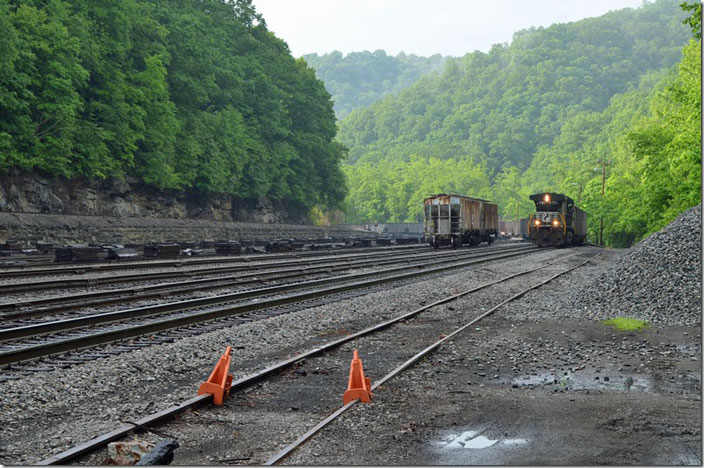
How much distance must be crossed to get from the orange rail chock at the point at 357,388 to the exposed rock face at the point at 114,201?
36462 mm

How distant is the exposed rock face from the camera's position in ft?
135

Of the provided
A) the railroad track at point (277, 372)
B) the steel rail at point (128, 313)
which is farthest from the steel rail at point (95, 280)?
the railroad track at point (277, 372)

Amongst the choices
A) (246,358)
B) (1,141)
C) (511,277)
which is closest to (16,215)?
(1,141)

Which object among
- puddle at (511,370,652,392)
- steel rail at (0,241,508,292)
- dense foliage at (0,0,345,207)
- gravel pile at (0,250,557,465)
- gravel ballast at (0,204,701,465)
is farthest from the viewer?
dense foliage at (0,0,345,207)

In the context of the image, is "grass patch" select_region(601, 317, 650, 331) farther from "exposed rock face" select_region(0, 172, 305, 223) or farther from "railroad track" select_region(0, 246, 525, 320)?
"exposed rock face" select_region(0, 172, 305, 223)

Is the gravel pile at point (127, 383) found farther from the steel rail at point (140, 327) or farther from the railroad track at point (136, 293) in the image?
the railroad track at point (136, 293)

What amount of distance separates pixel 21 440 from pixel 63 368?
2.92 m

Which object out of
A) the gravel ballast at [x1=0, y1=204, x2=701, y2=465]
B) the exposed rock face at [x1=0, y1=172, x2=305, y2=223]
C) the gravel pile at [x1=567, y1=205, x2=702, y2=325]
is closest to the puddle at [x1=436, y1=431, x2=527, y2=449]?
the gravel ballast at [x1=0, y1=204, x2=701, y2=465]

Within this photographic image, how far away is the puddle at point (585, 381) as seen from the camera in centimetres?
842

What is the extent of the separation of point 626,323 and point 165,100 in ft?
150

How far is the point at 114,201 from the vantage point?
163 ft

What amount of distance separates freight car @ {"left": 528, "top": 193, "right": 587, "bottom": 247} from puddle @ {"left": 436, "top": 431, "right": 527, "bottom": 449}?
45.7 metres

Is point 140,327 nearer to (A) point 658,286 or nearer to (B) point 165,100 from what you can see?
(A) point 658,286

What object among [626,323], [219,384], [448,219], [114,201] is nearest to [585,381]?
[219,384]
